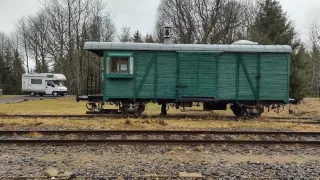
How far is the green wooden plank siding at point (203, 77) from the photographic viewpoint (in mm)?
14820

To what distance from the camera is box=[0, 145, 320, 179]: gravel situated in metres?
6.38

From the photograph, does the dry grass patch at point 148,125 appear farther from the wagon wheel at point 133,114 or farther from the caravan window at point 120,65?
the caravan window at point 120,65

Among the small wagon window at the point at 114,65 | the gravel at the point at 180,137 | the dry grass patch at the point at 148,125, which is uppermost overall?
the small wagon window at the point at 114,65

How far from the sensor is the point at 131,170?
21.3 ft

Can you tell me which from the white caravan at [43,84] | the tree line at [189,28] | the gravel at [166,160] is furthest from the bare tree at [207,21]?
the gravel at [166,160]

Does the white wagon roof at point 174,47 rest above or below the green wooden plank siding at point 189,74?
above

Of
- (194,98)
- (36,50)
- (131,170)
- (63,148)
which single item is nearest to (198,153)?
(131,170)

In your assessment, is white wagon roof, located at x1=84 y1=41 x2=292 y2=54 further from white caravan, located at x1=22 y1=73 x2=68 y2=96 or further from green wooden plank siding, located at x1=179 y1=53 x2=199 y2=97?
white caravan, located at x1=22 y1=73 x2=68 y2=96

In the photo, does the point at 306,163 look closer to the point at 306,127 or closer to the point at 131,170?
the point at 131,170

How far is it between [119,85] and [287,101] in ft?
26.1

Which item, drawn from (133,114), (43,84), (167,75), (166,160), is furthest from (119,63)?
(43,84)

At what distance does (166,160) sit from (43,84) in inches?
1566

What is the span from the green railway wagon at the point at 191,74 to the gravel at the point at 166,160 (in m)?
6.13

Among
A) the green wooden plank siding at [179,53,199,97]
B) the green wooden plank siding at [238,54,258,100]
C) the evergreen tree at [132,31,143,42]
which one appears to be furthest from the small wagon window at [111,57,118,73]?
the evergreen tree at [132,31,143,42]
